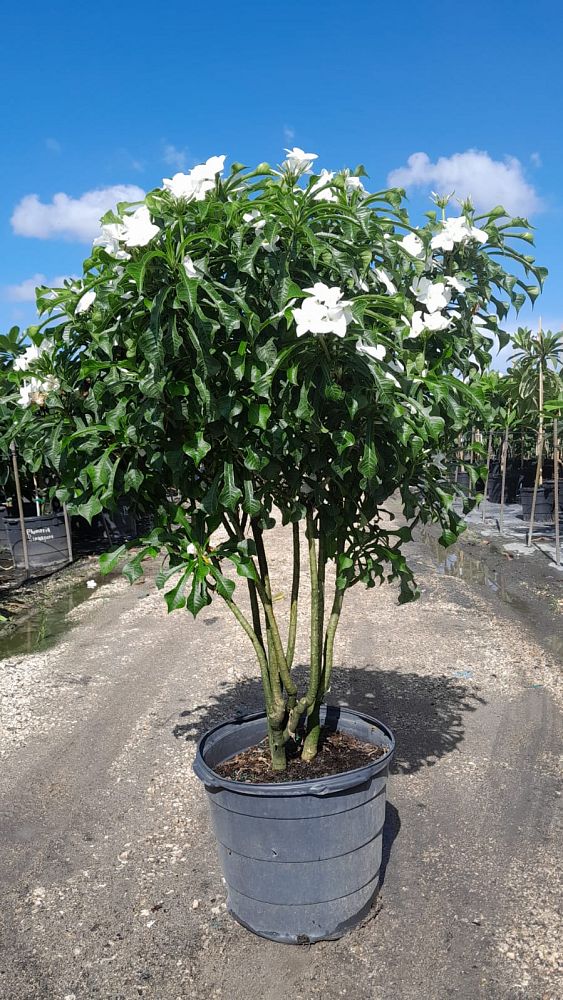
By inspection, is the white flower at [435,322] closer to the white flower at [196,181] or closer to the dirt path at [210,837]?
the white flower at [196,181]

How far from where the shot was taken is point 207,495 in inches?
97.7

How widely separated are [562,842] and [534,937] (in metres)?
0.70

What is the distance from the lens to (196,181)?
2225 mm

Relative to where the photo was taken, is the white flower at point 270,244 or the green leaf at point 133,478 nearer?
the white flower at point 270,244

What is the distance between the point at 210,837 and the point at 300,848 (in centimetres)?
100

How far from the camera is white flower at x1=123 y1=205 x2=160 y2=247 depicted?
2115 mm

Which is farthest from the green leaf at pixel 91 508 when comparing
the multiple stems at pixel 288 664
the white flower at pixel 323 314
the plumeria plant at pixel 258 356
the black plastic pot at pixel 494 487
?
the black plastic pot at pixel 494 487

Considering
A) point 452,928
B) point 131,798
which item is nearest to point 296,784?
point 452,928

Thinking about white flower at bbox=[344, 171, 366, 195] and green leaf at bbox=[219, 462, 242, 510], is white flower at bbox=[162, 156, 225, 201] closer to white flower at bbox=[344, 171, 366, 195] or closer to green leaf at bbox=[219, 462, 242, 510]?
white flower at bbox=[344, 171, 366, 195]

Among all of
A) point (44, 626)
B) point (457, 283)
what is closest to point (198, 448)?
point (457, 283)

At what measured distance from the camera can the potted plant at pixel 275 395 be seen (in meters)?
2.15

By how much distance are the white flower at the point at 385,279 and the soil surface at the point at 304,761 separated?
1755 millimetres

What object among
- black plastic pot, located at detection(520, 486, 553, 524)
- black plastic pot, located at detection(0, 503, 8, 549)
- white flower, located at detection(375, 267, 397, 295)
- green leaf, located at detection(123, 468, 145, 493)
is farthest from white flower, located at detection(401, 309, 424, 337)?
black plastic pot, located at detection(520, 486, 553, 524)

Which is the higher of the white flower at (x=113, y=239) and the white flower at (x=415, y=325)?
the white flower at (x=113, y=239)
